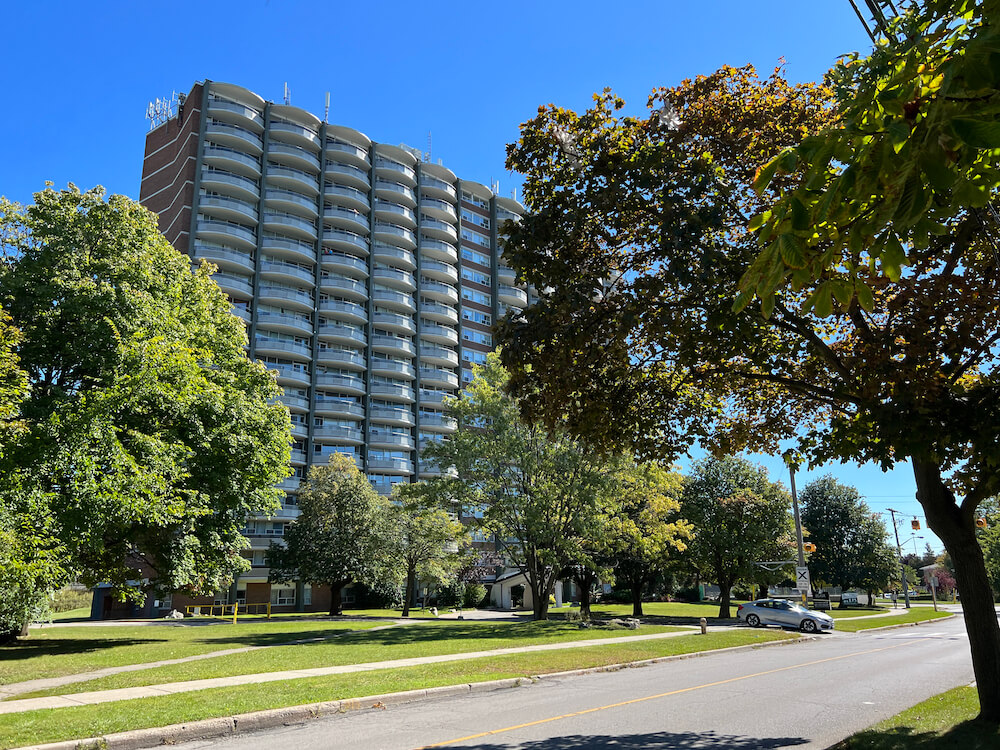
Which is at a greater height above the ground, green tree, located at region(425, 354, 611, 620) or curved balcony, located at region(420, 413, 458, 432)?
curved balcony, located at region(420, 413, 458, 432)

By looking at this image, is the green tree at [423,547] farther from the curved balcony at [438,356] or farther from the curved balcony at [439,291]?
the curved balcony at [439,291]

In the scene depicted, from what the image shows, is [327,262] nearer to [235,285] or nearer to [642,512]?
[235,285]

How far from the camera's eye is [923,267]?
970cm

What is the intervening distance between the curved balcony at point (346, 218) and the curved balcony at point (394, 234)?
178 cm

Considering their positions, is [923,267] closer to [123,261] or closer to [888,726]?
[888,726]

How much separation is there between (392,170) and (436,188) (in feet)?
23.8

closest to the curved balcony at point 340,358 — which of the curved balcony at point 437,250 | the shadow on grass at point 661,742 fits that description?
the curved balcony at point 437,250

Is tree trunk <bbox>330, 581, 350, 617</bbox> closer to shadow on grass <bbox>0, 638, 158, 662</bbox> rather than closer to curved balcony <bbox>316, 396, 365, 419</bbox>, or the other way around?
shadow on grass <bbox>0, 638, 158, 662</bbox>

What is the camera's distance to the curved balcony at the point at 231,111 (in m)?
69.0

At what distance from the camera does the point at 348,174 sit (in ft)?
259

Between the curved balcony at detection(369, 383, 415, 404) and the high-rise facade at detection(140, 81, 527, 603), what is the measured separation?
16cm

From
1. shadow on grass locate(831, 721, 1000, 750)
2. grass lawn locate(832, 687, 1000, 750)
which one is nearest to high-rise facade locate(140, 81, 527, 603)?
grass lawn locate(832, 687, 1000, 750)

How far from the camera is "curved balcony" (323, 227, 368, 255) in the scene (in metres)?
76.2

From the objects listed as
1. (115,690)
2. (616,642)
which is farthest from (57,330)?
(616,642)
